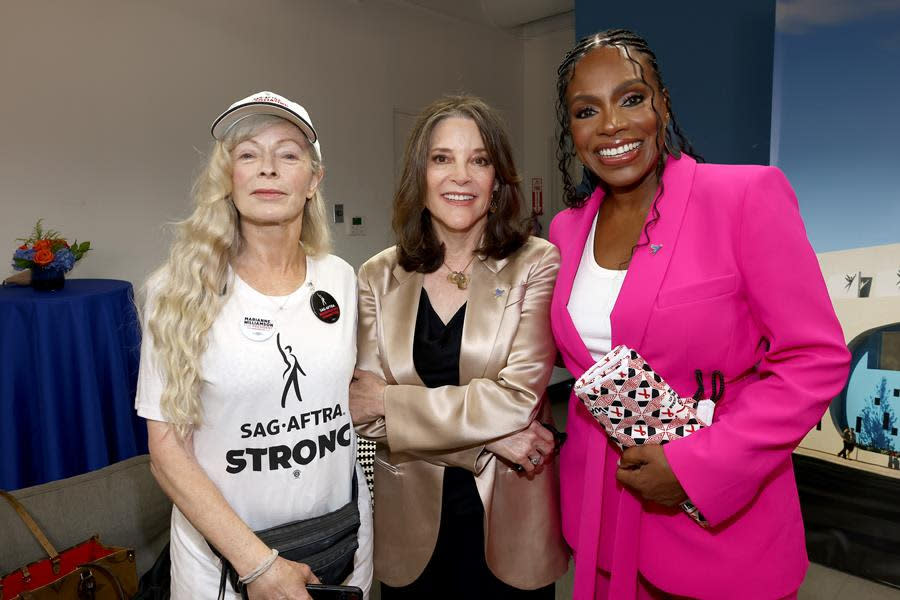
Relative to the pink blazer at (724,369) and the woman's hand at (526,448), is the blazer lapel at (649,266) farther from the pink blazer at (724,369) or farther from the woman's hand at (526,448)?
the woman's hand at (526,448)

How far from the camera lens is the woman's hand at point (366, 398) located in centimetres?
160

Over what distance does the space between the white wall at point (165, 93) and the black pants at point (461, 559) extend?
2.45m

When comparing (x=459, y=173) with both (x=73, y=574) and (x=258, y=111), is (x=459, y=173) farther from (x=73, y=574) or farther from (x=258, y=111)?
(x=73, y=574)

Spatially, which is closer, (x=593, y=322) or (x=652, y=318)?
(x=652, y=318)

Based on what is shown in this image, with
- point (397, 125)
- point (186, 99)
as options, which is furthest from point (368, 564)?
point (397, 125)

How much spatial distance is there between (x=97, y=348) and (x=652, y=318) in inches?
132

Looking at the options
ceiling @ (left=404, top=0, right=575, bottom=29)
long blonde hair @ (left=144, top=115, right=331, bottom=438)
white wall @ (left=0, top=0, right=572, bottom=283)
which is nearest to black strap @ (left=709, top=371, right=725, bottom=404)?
long blonde hair @ (left=144, top=115, right=331, bottom=438)

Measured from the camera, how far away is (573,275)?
1560mm

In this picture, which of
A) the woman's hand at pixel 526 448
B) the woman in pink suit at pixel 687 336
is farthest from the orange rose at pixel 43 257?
the woman in pink suit at pixel 687 336

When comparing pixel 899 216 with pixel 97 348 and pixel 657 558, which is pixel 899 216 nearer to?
pixel 657 558

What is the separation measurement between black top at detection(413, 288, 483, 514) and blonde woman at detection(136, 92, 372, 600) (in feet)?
0.73

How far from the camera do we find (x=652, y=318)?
1333mm

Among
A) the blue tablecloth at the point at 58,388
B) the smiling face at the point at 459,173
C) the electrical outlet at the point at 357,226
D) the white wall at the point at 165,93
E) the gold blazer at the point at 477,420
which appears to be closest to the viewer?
the gold blazer at the point at 477,420

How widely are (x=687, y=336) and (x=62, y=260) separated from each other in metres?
3.73
